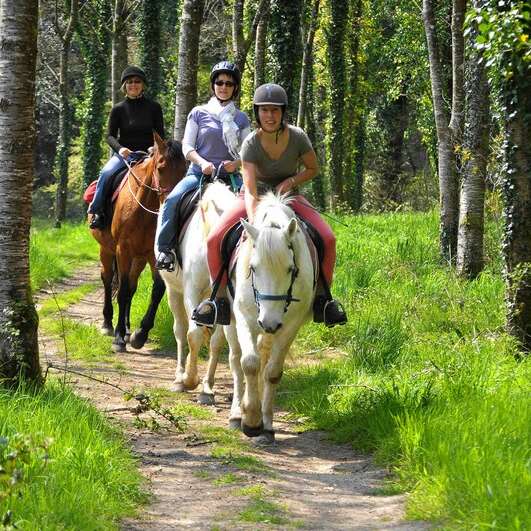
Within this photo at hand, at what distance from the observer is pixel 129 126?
480 inches

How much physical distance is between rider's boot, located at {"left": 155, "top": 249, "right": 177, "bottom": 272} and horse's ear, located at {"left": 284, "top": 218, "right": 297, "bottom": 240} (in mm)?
2688

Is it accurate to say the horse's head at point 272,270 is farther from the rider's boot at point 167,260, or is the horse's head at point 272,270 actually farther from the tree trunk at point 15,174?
the rider's boot at point 167,260

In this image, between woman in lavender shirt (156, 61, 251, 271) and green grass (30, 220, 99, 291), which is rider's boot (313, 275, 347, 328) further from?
green grass (30, 220, 99, 291)

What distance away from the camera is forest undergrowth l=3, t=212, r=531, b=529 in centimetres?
506

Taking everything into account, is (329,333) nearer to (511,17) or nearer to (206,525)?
(511,17)

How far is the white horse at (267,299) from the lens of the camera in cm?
677

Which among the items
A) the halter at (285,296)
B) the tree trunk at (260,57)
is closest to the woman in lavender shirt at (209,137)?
the halter at (285,296)

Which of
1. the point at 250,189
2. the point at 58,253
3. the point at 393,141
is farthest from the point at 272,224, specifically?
the point at 393,141

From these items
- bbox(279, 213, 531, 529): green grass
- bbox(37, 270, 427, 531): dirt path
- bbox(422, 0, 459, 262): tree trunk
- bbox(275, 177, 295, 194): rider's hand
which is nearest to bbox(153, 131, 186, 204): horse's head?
bbox(279, 213, 531, 529): green grass

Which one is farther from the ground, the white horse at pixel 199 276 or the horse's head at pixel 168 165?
the horse's head at pixel 168 165

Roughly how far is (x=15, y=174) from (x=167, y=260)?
8.81 feet

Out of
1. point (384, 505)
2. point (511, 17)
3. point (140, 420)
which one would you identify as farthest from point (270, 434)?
point (511, 17)

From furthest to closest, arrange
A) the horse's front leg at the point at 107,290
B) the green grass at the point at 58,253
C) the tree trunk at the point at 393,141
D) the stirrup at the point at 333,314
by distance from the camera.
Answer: the tree trunk at the point at 393,141 → the green grass at the point at 58,253 → the horse's front leg at the point at 107,290 → the stirrup at the point at 333,314

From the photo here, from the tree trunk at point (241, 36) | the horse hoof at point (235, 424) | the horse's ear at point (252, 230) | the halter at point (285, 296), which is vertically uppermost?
the tree trunk at point (241, 36)
